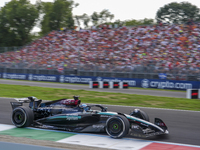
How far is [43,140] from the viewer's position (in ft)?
17.1

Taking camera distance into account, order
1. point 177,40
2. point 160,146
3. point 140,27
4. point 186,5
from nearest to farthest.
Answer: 1. point 160,146
2. point 177,40
3. point 140,27
4. point 186,5

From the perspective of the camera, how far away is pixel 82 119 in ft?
19.2

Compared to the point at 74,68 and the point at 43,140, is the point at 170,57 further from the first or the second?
the point at 43,140

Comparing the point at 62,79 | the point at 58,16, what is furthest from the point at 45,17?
the point at 62,79

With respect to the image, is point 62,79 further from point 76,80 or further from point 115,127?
point 115,127

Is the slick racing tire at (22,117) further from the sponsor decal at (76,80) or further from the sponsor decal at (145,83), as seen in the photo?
the sponsor decal at (76,80)

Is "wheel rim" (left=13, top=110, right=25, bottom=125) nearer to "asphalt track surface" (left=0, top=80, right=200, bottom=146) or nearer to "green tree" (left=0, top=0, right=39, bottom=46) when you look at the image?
"asphalt track surface" (left=0, top=80, right=200, bottom=146)

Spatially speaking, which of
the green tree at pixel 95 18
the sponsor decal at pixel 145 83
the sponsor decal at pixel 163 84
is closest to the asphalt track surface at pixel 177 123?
the sponsor decal at pixel 163 84

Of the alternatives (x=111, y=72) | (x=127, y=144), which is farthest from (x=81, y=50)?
(x=127, y=144)

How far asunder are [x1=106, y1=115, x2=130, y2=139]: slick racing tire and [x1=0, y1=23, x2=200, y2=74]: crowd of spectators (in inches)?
532

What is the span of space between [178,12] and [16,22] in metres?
30.0

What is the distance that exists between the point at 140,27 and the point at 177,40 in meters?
4.40

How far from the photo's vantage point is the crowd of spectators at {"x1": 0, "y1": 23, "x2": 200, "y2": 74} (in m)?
19.7

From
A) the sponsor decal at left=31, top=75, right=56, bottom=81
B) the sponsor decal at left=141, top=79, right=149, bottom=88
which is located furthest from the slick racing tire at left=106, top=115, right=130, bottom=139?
the sponsor decal at left=31, top=75, right=56, bottom=81
